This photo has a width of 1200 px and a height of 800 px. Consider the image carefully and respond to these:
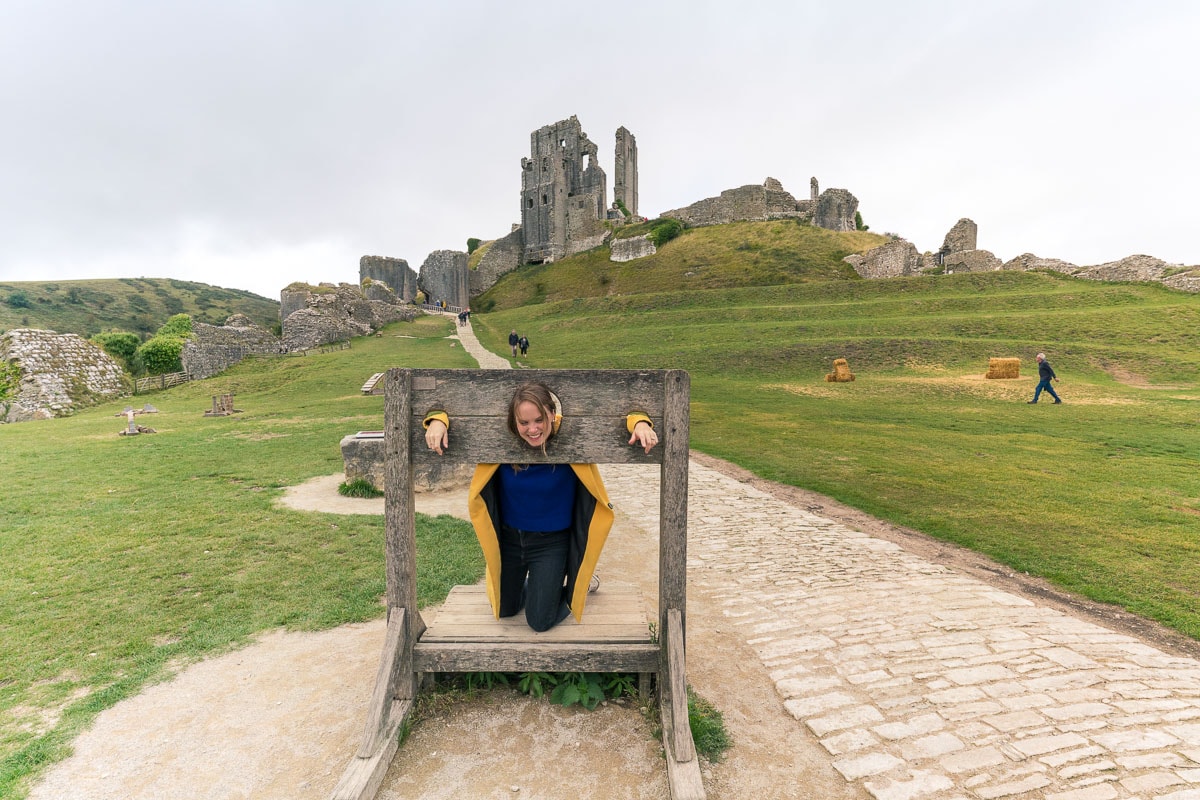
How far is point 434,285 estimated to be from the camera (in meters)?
57.8

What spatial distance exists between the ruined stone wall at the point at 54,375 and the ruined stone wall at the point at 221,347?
444 cm

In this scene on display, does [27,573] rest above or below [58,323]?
below

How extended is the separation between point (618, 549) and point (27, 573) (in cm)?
602

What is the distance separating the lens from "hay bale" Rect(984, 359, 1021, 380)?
728 inches

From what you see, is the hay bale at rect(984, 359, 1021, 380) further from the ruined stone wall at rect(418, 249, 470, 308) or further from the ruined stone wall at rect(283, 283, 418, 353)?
the ruined stone wall at rect(418, 249, 470, 308)

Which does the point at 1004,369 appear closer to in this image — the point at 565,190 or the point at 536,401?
the point at 536,401

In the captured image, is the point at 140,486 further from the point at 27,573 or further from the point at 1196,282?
the point at 1196,282

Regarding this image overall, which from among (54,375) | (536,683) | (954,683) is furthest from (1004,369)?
(54,375)

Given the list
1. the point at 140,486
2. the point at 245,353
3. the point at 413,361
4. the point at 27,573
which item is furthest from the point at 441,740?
the point at 245,353

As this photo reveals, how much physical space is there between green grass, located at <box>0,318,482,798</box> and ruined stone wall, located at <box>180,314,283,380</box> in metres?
19.5

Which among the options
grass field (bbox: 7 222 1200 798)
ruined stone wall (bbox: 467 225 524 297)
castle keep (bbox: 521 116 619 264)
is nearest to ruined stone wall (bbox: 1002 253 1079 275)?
grass field (bbox: 7 222 1200 798)

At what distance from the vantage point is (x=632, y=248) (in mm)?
52094

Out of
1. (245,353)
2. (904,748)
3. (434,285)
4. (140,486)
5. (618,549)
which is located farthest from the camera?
(434,285)

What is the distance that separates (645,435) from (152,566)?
564cm
